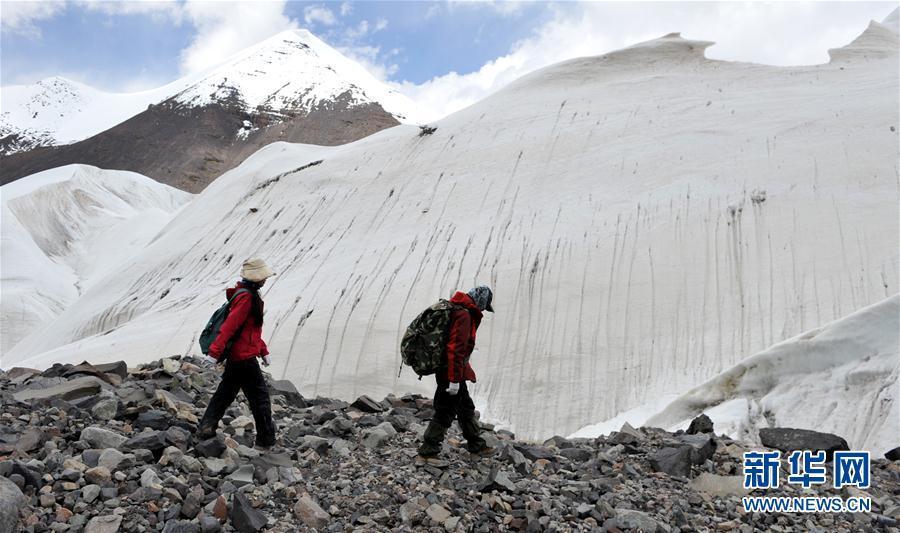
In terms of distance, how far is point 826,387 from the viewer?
363 inches

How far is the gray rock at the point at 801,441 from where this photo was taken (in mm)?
6902

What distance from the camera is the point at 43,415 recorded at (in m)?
6.32

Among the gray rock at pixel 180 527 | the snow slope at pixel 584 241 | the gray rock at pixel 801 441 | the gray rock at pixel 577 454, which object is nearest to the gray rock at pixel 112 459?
the gray rock at pixel 180 527

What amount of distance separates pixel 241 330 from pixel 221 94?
113068mm

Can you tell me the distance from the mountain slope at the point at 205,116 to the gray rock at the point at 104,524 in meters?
86.6

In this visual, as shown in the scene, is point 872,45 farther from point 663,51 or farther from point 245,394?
point 245,394

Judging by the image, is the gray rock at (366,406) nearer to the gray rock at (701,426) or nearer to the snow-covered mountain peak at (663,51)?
the gray rock at (701,426)

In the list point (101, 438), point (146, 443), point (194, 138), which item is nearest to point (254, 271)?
point (146, 443)

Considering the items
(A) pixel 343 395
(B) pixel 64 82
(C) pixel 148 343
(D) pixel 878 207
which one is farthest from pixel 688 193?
(B) pixel 64 82

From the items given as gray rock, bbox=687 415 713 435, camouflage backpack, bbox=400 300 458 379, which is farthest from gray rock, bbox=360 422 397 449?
gray rock, bbox=687 415 713 435

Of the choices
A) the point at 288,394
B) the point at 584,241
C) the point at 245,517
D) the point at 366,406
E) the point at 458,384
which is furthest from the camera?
the point at 584,241

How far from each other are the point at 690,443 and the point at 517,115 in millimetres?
16952

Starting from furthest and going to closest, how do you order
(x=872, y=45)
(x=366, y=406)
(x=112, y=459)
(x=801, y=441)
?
(x=872, y=45)
(x=366, y=406)
(x=801, y=441)
(x=112, y=459)

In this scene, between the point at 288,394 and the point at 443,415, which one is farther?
the point at 288,394
